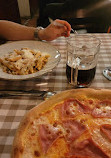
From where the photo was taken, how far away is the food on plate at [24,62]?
0.88 metres

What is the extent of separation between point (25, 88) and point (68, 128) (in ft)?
1.21

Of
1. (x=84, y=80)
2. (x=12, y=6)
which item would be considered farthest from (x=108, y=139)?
(x=12, y=6)

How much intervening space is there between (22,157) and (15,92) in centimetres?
37

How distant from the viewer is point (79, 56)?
79 cm

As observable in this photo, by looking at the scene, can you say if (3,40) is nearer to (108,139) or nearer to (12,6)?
(108,139)

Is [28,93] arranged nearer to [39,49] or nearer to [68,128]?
[68,128]

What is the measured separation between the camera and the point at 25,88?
85 cm

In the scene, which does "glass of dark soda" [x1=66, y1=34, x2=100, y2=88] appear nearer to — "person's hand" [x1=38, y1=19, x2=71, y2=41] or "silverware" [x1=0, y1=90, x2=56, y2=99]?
"silverware" [x1=0, y1=90, x2=56, y2=99]

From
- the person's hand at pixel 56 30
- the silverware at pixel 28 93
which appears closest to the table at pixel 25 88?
the silverware at pixel 28 93

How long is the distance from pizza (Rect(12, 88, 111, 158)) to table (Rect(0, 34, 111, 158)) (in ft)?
0.34

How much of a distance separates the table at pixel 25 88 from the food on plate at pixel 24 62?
0.06 m

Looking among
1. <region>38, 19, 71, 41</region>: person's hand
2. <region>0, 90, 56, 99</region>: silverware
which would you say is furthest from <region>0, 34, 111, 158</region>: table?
<region>38, 19, 71, 41</region>: person's hand

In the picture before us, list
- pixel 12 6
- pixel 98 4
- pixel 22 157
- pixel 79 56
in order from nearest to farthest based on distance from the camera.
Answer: pixel 22 157 → pixel 79 56 → pixel 98 4 → pixel 12 6

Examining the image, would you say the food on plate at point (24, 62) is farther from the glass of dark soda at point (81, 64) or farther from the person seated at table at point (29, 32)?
the person seated at table at point (29, 32)
